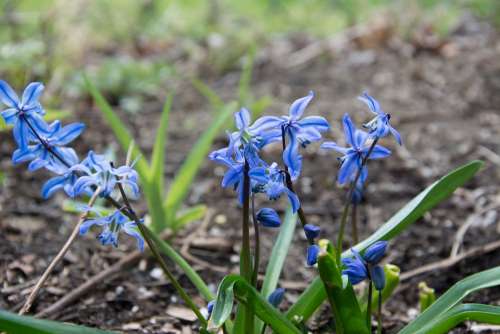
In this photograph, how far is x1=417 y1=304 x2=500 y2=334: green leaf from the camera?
5.11ft

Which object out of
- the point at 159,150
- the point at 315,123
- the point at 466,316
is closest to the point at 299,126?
the point at 315,123

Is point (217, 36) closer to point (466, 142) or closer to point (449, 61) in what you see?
point (449, 61)

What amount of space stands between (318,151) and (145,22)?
327 centimetres

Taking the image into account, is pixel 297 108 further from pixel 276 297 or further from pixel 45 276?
pixel 45 276

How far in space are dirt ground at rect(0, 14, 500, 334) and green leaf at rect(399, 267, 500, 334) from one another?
539 mm

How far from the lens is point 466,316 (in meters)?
1.56

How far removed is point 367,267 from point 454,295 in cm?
26

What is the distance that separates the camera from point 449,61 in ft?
18.2

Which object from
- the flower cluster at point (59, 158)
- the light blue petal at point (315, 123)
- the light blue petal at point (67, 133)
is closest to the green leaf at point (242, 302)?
the flower cluster at point (59, 158)

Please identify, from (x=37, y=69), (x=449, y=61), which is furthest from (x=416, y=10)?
(x=37, y=69)

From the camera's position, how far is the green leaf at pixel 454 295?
1658 millimetres

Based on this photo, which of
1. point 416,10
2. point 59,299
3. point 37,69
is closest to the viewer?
point 59,299

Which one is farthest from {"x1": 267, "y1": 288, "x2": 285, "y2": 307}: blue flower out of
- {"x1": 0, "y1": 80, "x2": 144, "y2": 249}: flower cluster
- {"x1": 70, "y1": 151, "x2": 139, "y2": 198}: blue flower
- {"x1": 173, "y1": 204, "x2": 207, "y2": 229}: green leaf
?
{"x1": 173, "y1": 204, "x2": 207, "y2": 229}: green leaf

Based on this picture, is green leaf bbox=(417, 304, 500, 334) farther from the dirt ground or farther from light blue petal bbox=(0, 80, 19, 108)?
light blue petal bbox=(0, 80, 19, 108)
